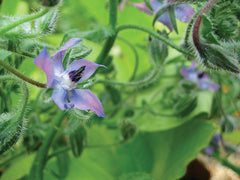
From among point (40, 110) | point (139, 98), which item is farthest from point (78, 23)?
point (40, 110)

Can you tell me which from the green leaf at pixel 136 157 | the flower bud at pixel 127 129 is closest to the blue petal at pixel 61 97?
the flower bud at pixel 127 129

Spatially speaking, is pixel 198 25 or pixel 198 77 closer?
pixel 198 25

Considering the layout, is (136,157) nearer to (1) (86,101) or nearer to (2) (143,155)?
(2) (143,155)

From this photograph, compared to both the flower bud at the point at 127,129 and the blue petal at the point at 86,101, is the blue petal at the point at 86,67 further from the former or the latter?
the flower bud at the point at 127,129

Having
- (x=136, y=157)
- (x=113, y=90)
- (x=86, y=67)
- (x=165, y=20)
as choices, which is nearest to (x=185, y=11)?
(x=165, y=20)

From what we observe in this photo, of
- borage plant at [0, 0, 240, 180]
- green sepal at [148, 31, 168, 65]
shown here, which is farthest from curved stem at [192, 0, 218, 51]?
green sepal at [148, 31, 168, 65]

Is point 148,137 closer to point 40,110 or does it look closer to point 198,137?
point 198,137
